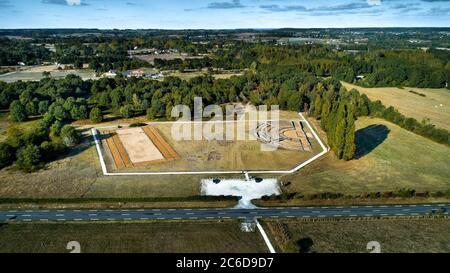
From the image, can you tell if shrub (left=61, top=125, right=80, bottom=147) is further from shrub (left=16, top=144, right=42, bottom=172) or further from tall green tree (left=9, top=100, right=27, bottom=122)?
tall green tree (left=9, top=100, right=27, bottom=122)

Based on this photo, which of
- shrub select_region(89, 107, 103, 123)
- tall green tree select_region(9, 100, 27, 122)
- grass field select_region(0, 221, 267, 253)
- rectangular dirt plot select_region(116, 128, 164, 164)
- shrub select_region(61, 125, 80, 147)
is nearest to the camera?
grass field select_region(0, 221, 267, 253)

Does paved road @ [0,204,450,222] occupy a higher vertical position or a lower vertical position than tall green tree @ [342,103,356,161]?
lower

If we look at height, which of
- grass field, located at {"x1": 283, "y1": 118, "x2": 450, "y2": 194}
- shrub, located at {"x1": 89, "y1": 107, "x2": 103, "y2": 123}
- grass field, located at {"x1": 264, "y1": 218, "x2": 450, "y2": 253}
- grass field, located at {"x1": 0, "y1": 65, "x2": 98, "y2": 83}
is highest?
grass field, located at {"x1": 0, "y1": 65, "x2": 98, "y2": 83}

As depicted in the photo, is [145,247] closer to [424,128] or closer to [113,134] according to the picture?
[113,134]

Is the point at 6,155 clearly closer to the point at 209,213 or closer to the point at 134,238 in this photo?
the point at 134,238

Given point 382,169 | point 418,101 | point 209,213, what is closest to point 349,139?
point 382,169

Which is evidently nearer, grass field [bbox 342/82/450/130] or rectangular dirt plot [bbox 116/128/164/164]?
rectangular dirt plot [bbox 116/128/164/164]

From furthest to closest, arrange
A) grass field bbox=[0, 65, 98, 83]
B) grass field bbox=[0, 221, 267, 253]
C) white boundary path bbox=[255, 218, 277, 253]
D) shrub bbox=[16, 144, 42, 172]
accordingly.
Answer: grass field bbox=[0, 65, 98, 83]
shrub bbox=[16, 144, 42, 172]
white boundary path bbox=[255, 218, 277, 253]
grass field bbox=[0, 221, 267, 253]

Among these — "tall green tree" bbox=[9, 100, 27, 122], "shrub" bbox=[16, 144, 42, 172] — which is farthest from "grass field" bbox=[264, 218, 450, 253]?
"tall green tree" bbox=[9, 100, 27, 122]
